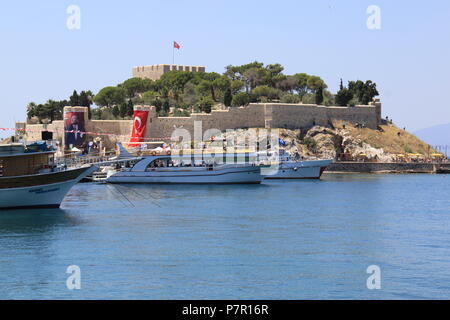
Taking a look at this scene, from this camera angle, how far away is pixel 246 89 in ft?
306

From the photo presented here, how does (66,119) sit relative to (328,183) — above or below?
above

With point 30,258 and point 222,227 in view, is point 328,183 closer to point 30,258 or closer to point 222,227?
point 222,227

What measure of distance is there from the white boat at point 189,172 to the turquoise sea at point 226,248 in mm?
13294

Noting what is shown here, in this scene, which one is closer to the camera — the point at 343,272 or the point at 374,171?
the point at 343,272

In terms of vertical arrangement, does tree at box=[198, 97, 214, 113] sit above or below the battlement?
below

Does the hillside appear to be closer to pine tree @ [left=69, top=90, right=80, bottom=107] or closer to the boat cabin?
pine tree @ [left=69, top=90, right=80, bottom=107]

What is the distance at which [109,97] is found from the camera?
3735 inches

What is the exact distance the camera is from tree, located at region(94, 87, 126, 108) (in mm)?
94375

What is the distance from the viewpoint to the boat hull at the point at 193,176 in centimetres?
5581

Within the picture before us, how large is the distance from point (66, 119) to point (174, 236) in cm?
4674

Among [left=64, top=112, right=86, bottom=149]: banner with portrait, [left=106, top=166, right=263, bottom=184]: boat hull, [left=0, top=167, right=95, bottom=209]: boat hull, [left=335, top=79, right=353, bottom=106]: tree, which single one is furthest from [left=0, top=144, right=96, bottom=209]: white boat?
[left=335, top=79, right=353, bottom=106]: tree

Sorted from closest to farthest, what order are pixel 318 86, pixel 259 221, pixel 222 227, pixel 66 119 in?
pixel 222 227
pixel 259 221
pixel 66 119
pixel 318 86
